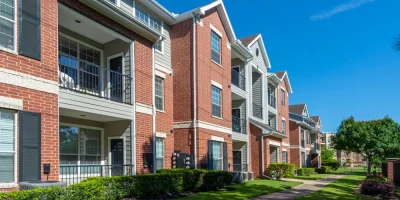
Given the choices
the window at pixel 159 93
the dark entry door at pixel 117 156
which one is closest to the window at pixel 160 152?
the window at pixel 159 93

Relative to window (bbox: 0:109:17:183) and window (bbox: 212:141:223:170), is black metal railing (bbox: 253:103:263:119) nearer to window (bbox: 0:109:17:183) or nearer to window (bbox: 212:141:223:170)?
window (bbox: 212:141:223:170)

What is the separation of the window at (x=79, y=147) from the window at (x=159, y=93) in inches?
145

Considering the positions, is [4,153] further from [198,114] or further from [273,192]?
[273,192]

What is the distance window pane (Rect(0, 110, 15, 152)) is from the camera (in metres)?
8.56

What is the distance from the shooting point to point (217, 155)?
2041 cm

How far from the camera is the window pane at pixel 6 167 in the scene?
27.8 ft

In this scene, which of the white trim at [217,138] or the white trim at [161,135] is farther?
the white trim at [217,138]

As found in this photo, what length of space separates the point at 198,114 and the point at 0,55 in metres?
10.9

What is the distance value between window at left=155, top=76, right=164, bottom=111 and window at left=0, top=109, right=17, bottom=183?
8683mm

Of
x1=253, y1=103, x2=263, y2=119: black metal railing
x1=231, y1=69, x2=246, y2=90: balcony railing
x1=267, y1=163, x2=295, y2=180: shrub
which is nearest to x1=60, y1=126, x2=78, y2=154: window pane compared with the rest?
x1=231, y1=69, x2=246, y2=90: balcony railing

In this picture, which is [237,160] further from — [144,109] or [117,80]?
[117,80]

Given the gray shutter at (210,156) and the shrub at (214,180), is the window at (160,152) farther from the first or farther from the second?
the gray shutter at (210,156)

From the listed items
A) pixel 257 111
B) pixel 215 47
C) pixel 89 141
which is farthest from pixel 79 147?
pixel 257 111

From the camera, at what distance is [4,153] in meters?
8.52
